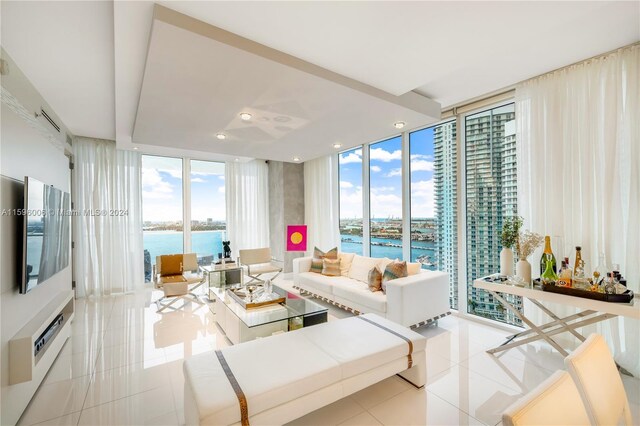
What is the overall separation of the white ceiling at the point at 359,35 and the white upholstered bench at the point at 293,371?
7.80ft

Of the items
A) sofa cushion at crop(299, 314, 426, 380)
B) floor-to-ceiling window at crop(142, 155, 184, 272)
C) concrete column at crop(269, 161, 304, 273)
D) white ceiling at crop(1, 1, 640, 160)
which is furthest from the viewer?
concrete column at crop(269, 161, 304, 273)

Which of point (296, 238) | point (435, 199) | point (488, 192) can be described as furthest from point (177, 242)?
point (488, 192)

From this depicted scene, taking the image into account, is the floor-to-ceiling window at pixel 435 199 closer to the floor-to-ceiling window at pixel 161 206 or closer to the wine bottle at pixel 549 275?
the wine bottle at pixel 549 275

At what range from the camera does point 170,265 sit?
5.02 meters

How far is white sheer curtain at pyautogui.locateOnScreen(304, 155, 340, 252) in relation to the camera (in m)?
6.16

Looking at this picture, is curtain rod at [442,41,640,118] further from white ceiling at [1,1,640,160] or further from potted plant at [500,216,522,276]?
potted plant at [500,216,522,276]

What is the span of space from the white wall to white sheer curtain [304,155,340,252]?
4548 mm

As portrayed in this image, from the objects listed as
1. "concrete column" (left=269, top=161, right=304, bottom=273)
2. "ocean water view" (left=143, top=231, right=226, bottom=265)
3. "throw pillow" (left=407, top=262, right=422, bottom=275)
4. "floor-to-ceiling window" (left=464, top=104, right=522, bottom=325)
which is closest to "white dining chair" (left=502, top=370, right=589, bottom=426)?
"throw pillow" (left=407, top=262, right=422, bottom=275)

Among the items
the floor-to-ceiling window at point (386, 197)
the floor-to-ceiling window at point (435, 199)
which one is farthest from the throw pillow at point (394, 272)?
the floor-to-ceiling window at point (386, 197)

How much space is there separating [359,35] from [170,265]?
187 inches

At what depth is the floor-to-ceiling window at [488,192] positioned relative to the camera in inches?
143

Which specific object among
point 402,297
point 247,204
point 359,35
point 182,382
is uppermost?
point 359,35

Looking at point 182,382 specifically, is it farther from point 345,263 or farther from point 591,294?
point 591,294

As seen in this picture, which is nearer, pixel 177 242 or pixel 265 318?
pixel 265 318
